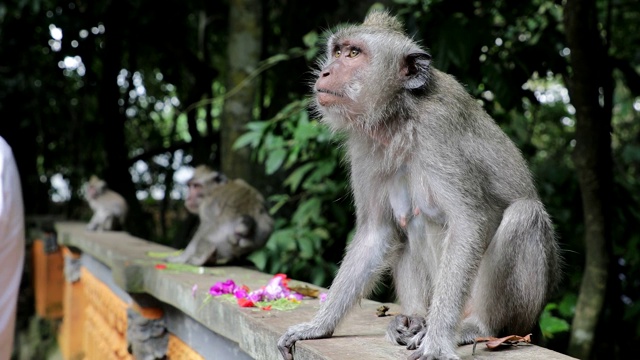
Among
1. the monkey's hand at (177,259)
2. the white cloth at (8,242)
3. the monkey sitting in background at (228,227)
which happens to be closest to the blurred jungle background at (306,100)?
the monkey sitting in background at (228,227)

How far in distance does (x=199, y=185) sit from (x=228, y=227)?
1.18 meters

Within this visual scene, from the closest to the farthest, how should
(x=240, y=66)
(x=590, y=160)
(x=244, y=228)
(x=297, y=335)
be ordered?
(x=297, y=335) → (x=590, y=160) → (x=244, y=228) → (x=240, y=66)

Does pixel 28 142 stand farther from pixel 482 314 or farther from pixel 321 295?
pixel 482 314

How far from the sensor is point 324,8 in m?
6.61

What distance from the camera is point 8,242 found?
2.30 meters

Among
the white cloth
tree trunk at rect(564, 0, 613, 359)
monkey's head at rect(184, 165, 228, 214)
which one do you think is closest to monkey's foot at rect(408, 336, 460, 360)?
the white cloth

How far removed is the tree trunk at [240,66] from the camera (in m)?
5.82

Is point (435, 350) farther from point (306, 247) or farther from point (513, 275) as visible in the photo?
point (306, 247)

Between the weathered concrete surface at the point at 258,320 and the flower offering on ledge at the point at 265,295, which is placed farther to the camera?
the flower offering on ledge at the point at 265,295

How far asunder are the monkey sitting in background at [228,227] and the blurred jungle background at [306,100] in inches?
6.3

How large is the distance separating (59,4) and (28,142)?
3563 millimetres

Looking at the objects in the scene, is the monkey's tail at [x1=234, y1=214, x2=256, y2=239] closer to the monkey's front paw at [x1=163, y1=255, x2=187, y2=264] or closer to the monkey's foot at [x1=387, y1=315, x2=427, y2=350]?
the monkey's front paw at [x1=163, y1=255, x2=187, y2=264]

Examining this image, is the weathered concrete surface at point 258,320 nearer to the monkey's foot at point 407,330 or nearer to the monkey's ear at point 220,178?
the monkey's foot at point 407,330

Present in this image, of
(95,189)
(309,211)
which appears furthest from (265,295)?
(95,189)
